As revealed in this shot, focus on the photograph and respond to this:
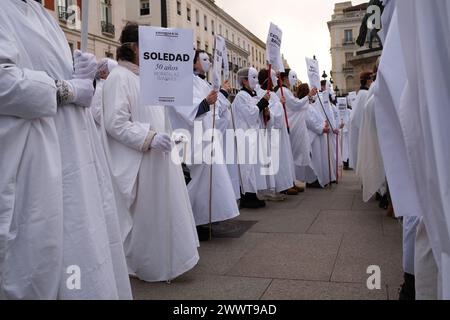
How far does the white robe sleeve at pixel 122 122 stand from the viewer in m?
4.07

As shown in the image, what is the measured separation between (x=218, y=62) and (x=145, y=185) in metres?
2.28

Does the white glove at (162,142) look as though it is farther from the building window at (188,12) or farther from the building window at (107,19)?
the building window at (188,12)

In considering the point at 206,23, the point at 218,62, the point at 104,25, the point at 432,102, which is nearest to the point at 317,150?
the point at 218,62

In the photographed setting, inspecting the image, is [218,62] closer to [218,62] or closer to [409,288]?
[218,62]

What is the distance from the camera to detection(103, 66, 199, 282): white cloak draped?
4098mm

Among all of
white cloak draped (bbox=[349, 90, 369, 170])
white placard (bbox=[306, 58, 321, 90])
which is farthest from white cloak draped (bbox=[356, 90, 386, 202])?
white placard (bbox=[306, 58, 321, 90])

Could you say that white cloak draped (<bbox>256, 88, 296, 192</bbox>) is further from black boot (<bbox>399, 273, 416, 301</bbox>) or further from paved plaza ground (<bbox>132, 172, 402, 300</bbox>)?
black boot (<bbox>399, 273, 416, 301</bbox>)

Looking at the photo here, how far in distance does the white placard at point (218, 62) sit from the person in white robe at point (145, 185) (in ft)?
4.51

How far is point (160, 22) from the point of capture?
37.6ft

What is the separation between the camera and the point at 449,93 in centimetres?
174

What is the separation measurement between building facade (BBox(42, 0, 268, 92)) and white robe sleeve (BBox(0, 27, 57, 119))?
4.76 feet

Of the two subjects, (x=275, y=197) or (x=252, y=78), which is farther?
(x=275, y=197)

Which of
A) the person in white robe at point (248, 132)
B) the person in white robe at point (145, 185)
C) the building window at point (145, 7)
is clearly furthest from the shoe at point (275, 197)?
the building window at point (145, 7)
